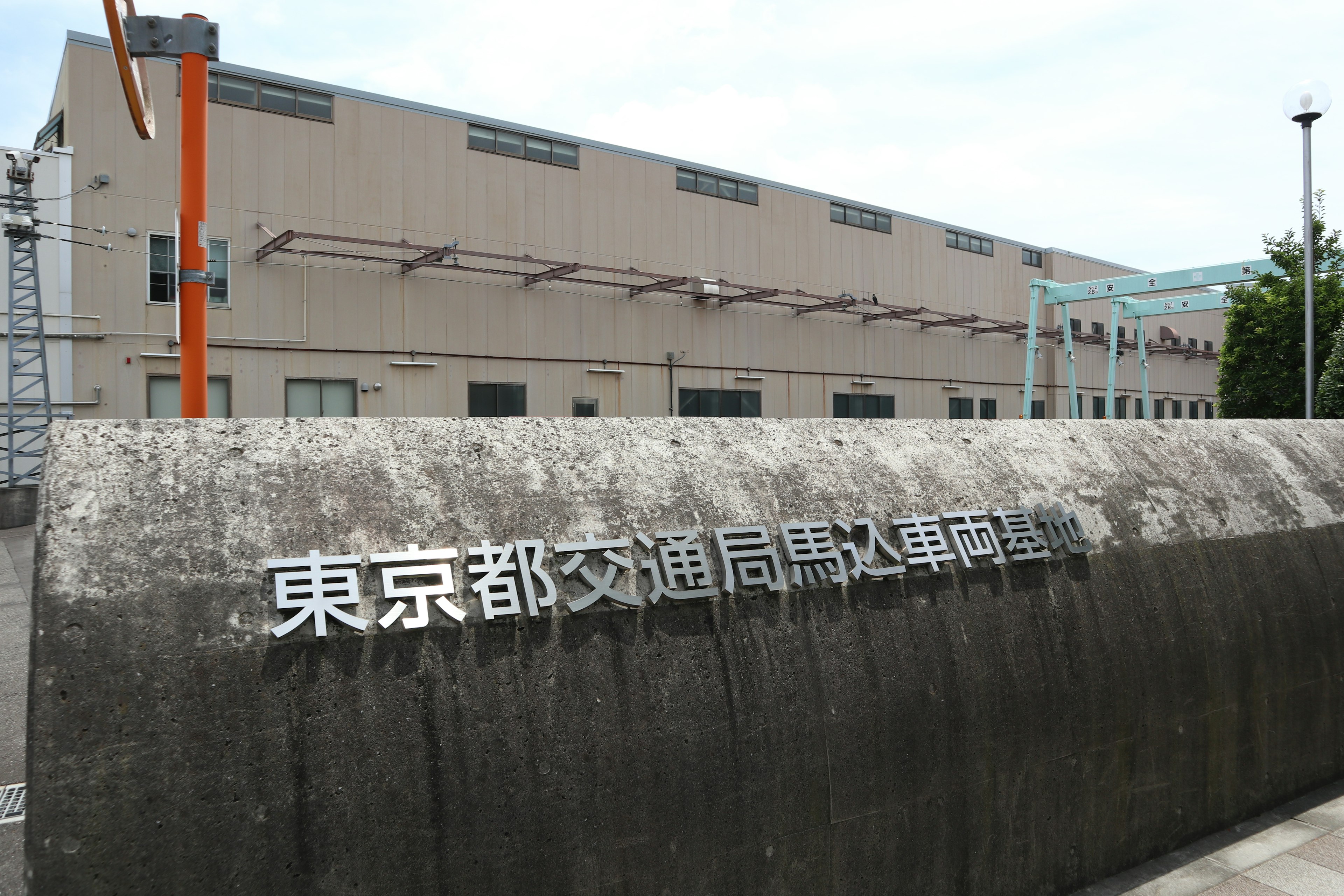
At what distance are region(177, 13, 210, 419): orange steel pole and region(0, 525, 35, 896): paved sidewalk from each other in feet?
4.04

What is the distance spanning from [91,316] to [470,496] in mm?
15007

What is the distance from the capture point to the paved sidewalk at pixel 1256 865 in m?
4.13

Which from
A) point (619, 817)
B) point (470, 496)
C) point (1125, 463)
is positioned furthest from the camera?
point (1125, 463)

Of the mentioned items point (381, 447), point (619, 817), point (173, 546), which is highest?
point (381, 447)

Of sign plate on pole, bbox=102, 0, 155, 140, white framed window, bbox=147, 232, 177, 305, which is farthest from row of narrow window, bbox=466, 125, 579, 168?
sign plate on pole, bbox=102, 0, 155, 140

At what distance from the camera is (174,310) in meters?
15.4

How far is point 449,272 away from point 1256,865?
16.4 meters

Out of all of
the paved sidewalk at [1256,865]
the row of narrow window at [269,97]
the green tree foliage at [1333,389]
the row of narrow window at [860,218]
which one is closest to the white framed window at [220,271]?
the row of narrow window at [269,97]

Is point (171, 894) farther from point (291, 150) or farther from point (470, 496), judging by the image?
point (291, 150)

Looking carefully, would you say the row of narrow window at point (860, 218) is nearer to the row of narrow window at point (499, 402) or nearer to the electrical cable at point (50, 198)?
the row of narrow window at point (499, 402)

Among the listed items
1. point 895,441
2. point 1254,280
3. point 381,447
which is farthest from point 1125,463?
point 1254,280

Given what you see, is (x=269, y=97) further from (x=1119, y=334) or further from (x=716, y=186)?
(x=1119, y=334)

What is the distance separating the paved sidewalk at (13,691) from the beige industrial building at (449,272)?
535 cm

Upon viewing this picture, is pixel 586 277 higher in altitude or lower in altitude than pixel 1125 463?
higher
